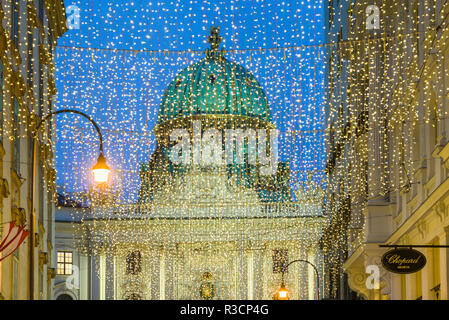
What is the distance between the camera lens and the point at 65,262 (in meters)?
84.9

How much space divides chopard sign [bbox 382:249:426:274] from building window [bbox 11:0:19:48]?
39.2 ft

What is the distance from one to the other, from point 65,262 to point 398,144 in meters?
57.4

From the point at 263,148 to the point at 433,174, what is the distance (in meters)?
41.1

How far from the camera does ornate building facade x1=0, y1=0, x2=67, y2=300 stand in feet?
87.9

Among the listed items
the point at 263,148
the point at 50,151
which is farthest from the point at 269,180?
the point at 50,151

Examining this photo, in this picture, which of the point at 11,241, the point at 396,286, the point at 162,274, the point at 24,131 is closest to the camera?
the point at 11,241

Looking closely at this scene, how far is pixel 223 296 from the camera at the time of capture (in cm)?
8925

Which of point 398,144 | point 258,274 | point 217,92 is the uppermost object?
point 217,92

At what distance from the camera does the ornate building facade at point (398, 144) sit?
78.1 feet

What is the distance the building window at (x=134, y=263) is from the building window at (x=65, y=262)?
184 inches

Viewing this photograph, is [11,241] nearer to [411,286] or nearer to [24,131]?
[24,131]
